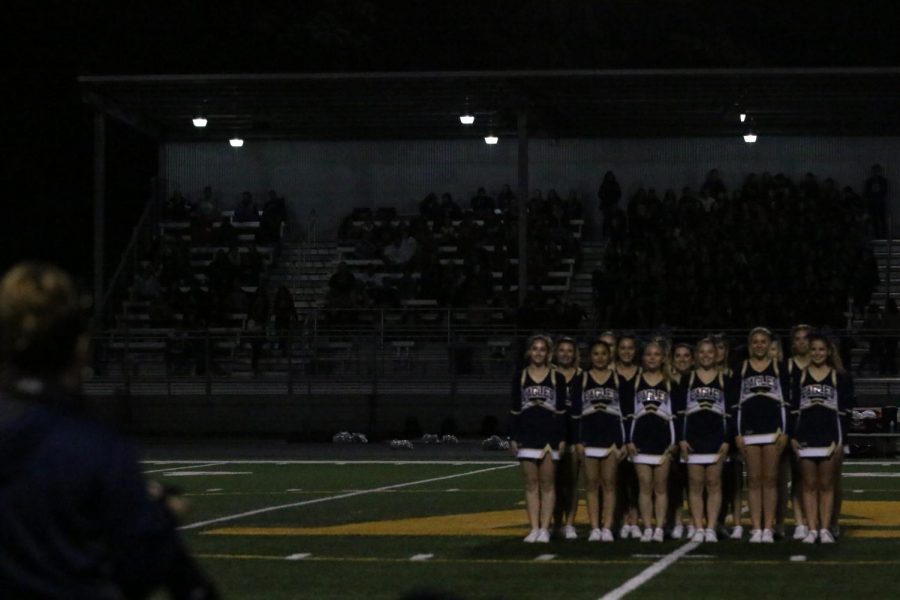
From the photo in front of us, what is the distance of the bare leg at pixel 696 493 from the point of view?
14.6 m

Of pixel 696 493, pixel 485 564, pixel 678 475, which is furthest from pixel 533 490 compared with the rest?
pixel 485 564

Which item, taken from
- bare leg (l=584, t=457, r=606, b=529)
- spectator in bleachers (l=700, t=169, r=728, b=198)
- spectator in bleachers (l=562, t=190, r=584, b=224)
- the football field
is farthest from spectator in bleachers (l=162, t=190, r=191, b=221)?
bare leg (l=584, t=457, r=606, b=529)

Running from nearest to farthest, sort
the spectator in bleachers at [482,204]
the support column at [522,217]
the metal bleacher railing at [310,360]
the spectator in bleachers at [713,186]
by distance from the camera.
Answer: the metal bleacher railing at [310,360], the support column at [522,217], the spectator in bleachers at [713,186], the spectator in bleachers at [482,204]

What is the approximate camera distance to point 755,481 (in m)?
14.5

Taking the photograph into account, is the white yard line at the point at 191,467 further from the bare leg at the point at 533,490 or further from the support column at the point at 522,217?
the bare leg at the point at 533,490

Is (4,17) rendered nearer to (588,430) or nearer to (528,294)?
(528,294)

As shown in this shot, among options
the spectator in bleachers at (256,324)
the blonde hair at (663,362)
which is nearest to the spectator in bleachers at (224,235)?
the spectator in bleachers at (256,324)

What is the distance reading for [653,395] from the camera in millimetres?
14781

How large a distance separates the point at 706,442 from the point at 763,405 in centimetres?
55

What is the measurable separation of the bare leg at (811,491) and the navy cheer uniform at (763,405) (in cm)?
35

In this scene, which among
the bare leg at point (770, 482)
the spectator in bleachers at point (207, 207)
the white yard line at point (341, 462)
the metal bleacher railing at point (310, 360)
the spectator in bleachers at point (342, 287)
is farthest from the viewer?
the spectator in bleachers at point (207, 207)

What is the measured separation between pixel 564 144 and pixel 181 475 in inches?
738

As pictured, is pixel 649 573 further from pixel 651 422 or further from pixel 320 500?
pixel 320 500

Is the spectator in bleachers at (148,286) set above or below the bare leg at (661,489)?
above
